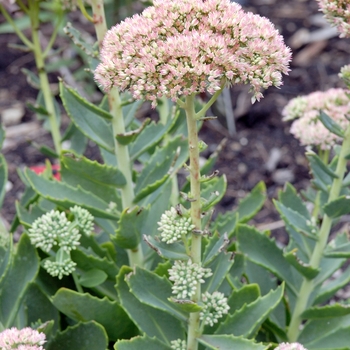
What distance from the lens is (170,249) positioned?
1577 millimetres

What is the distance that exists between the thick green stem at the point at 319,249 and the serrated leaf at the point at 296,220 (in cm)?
4

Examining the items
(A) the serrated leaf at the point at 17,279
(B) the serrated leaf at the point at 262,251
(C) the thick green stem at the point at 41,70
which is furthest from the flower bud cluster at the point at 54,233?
(C) the thick green stem at the point at 41,70

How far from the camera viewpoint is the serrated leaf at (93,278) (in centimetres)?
191

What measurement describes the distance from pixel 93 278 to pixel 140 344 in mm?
303

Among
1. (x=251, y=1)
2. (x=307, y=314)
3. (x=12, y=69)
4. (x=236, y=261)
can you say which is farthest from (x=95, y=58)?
(x=251, y=1)

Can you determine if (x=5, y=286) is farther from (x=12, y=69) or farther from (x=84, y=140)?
(x=12, y=69)

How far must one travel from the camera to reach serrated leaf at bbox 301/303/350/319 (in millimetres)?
1922

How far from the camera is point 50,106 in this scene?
105 inches

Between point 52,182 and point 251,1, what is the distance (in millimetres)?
3505

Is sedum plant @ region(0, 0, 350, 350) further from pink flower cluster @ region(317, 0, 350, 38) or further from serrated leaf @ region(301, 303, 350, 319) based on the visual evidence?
pink flower cluster @ region(317, 0, 350, 38)

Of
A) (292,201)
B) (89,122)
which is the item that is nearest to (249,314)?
(292,201)

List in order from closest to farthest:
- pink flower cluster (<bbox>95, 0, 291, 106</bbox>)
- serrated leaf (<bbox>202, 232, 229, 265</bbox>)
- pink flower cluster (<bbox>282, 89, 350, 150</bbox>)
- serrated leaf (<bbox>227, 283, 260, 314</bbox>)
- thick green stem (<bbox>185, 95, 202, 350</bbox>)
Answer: pink flower cluster (<bbox>95, 0, 291, 106</bbox>)
thick green stem (<bbox>185, 95, 202, 350</bbox>)
serrated leaf (<bbox>202, 232, 229, 265</bbox>)
serrated leaf (<bbox>227, 283, 260, 314</bbox>)
pink flower cluster (<bbox>282, 89, 350, 150</bbox>)

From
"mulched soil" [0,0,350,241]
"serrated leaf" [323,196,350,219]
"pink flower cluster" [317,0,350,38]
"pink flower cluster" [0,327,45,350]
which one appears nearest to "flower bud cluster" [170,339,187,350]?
"pink flower cluster" [0,327,45,350]

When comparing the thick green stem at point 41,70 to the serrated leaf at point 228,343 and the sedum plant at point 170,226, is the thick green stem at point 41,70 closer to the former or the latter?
the sedum plant at point 170,226
